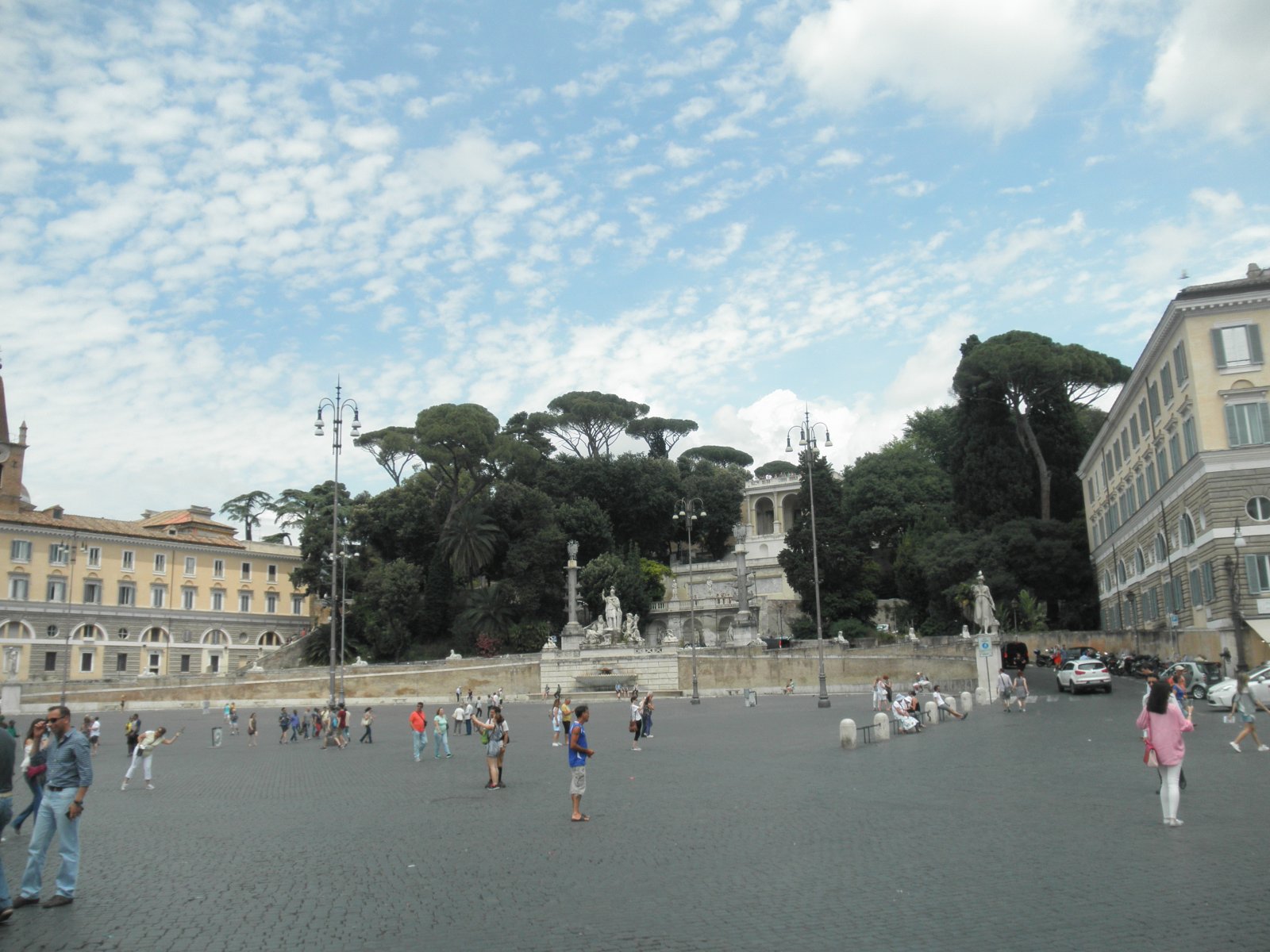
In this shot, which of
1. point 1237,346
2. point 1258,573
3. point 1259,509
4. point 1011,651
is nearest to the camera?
point 1258,573

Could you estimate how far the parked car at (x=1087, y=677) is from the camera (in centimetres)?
2952

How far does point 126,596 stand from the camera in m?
58.4

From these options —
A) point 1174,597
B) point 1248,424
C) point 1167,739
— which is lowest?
point 1167,739

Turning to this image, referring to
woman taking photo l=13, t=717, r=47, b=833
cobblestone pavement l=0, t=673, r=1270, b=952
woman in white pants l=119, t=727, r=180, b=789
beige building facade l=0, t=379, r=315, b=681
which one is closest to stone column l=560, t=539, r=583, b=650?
beige building facade l=0, t=379, r=315, b=681

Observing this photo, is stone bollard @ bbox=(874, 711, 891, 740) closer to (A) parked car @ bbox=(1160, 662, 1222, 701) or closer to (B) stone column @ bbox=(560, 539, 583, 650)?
(A) parked car @ bbox=(1160, 662, 1222, 701)

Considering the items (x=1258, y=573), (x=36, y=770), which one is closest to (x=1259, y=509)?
(x=1258, y=573)

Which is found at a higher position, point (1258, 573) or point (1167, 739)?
point (1258, 573)

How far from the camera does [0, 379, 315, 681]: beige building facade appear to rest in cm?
5434

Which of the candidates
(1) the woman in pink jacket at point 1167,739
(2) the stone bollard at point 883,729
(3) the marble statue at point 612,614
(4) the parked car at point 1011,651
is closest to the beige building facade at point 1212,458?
(4) the parked car at point 1011,651

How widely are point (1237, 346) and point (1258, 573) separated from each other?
6712 mm

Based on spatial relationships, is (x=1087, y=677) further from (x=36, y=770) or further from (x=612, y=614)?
(x=36, y=770)

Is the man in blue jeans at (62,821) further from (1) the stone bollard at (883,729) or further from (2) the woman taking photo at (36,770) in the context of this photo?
(1) the stone bollard at (883,729)

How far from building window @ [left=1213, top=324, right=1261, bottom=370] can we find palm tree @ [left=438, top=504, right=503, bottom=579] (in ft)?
119

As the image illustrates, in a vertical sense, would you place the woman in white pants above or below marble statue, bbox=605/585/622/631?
below
